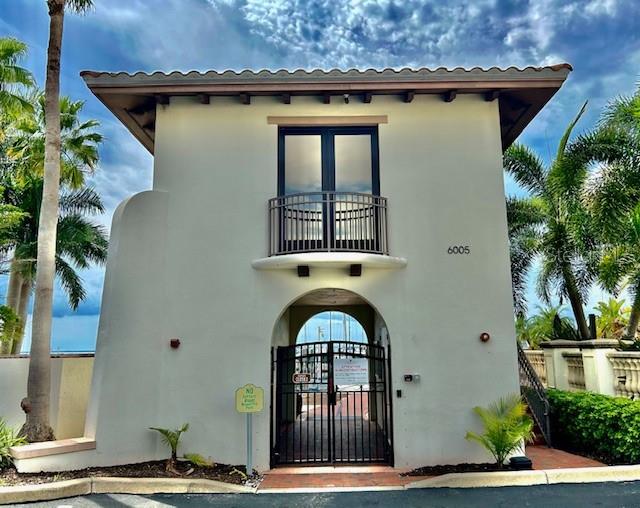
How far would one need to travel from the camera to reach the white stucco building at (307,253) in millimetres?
9109

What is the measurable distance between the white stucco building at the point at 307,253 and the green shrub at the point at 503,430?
33cm

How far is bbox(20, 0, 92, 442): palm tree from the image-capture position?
8773mm

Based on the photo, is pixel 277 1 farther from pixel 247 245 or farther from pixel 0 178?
pixel 0 178

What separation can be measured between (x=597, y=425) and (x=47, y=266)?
35.5 ft

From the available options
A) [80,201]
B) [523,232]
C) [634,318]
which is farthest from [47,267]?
[634,318]

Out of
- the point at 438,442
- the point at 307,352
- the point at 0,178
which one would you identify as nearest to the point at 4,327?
the point at 307,352

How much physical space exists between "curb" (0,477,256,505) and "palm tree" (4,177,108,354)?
29.4 ft

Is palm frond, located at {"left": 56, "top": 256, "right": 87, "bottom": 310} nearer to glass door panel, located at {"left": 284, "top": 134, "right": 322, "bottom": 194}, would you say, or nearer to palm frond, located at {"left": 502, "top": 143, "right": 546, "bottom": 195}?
glass door panel, located at {"left": 284, "top": 134, "right": 322, "bottom": 194}

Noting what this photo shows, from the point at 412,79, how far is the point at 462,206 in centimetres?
272

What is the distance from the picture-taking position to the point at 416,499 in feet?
23.8

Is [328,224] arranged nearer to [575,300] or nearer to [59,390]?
[59,390]

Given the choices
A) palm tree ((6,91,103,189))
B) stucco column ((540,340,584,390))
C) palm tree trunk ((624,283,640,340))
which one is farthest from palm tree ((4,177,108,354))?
palm tree trunk ((624,283,640,340))

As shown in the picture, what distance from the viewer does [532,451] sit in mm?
10039

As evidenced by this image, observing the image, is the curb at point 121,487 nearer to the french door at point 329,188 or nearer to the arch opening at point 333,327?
the french door at point 329,188
